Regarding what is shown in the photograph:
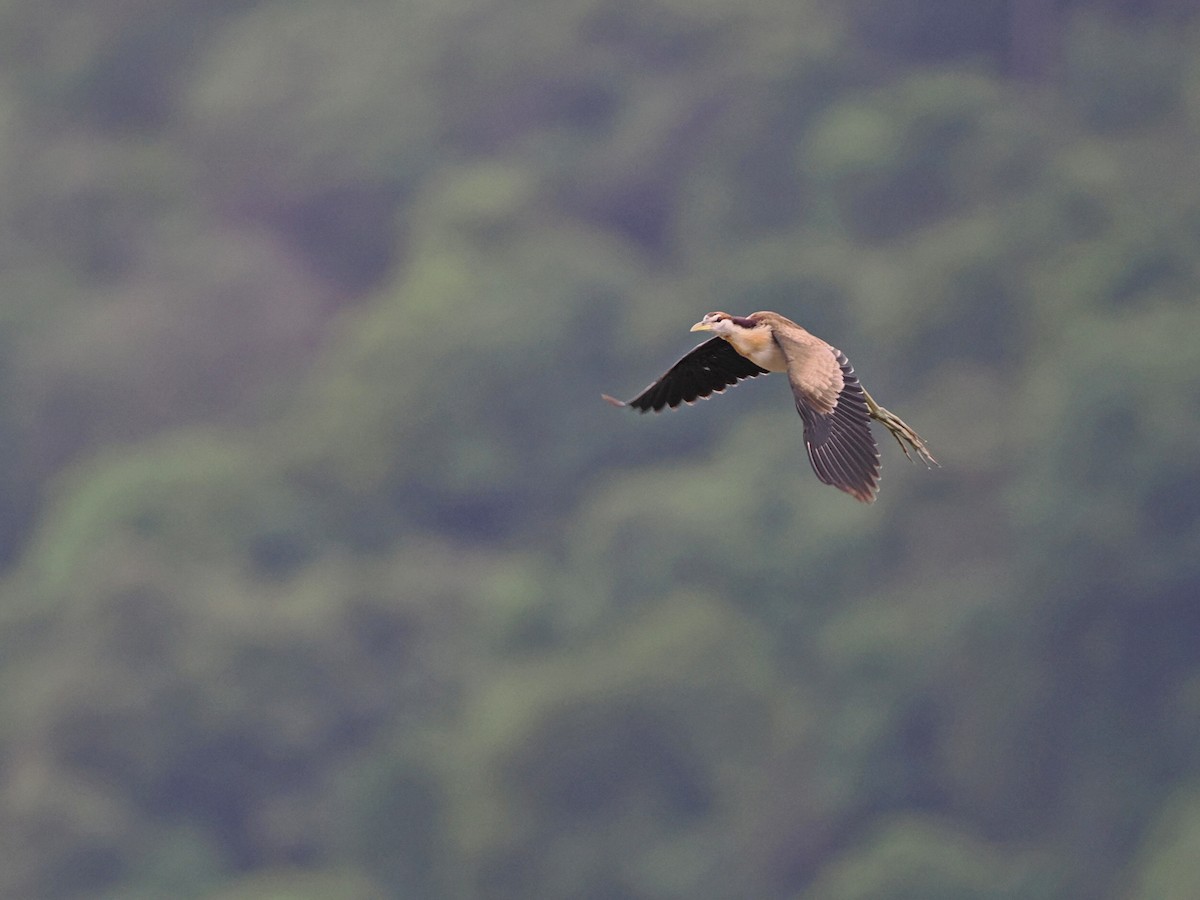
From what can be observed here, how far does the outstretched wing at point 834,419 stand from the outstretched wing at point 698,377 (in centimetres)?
146

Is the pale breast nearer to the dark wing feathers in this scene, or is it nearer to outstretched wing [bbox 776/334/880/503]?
outstretched wing [bbox 776/334/880/503]

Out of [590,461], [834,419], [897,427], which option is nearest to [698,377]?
[897,427]

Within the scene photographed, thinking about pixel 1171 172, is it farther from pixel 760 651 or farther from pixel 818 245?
pixel 760 651

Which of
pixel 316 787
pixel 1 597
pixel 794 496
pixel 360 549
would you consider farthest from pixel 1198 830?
pixel 1 597

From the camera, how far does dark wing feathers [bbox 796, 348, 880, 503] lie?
1104 centimetres

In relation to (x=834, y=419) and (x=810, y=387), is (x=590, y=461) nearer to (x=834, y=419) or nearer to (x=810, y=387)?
(x=810, y=387)

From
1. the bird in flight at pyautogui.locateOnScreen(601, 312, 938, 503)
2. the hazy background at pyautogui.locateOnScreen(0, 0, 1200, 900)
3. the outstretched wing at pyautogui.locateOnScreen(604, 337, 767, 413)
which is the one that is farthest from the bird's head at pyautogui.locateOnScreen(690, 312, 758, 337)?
the hazy background at pyautogui.locateOnScreen(0, 0, 1200, 900)

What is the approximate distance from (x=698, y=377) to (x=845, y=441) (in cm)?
Answer: 223

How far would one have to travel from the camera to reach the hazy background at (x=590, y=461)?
48.2 metres

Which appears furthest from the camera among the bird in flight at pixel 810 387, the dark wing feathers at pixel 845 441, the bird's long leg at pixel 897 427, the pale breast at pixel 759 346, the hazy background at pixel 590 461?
the hazy background at pixel 590 461

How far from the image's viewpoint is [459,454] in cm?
6022

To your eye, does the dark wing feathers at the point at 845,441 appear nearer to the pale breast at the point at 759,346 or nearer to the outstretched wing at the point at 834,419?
the outstretched wing at the point at 834,419

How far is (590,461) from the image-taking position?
60.1 meters

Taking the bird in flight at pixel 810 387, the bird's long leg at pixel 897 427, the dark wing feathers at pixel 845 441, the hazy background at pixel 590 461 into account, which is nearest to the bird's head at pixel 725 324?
the bird in flight at pixel 810 387
